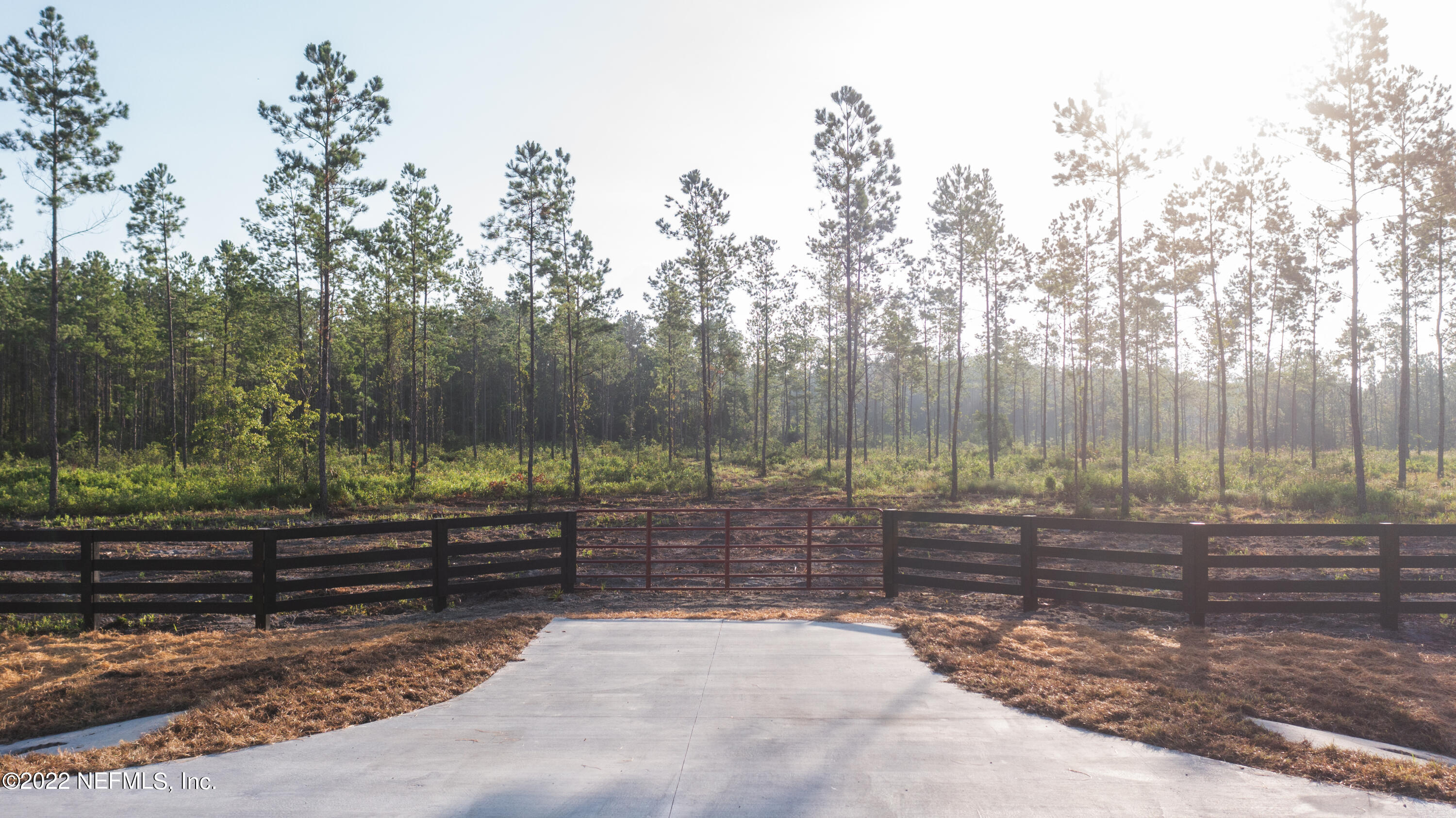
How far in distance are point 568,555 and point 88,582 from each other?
629 centimetres

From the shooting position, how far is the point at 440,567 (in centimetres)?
993

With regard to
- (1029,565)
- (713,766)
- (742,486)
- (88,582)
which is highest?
(1029,565)

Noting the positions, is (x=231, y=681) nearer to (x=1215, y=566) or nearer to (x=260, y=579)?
(x=260, y=579)

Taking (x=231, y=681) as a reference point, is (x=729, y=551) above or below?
below

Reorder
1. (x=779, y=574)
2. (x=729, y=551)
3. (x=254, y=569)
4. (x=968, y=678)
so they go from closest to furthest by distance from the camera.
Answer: (x=968, y=678) → (x=254, y=569) → (x=779, y=574) → (x=729, y=551)

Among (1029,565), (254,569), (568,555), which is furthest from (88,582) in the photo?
(1029,565)

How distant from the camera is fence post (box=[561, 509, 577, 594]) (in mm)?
10766

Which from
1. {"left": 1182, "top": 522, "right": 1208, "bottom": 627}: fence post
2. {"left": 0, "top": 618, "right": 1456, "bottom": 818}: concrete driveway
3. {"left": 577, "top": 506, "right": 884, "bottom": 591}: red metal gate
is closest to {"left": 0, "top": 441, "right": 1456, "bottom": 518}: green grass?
{"left": 577, "top": 506, "right": 884, "bottom": 591}: red metal gate

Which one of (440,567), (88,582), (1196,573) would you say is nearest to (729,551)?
(440,567)

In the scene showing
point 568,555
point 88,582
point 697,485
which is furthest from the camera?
point 697,485

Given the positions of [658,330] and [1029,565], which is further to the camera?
[658,330]

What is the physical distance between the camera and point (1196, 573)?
8922mm

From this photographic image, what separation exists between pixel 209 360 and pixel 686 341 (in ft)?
106

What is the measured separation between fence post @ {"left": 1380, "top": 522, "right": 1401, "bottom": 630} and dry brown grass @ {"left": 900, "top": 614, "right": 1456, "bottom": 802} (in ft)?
3.59
